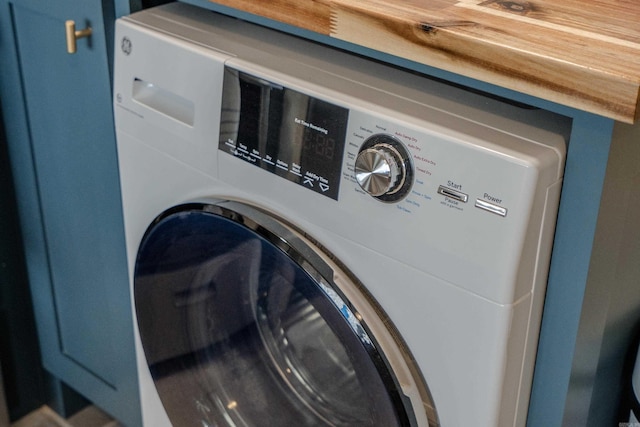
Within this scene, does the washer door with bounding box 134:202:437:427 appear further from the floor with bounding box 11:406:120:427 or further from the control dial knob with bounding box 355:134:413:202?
the floor with bounding box 11:406:120:427

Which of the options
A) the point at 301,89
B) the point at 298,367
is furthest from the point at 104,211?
the point at 301,89

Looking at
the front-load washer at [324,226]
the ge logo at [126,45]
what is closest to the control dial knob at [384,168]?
the front-load washer at [324,226]

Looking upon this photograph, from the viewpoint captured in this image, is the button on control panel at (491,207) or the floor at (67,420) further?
the floor at (67,420)

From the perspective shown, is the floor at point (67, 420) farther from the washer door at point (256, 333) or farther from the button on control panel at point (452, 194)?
the button on control panel at point (452, 194)

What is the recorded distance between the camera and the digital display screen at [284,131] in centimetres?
98

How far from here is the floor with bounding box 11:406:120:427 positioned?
1.86 m

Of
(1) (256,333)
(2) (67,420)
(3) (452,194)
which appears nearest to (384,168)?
(3) (452,194)

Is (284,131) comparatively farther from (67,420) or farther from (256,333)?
(67,420)

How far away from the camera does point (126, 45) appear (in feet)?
3.90

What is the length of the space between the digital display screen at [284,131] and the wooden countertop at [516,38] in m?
0.09

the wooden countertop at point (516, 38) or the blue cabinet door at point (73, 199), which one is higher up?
the wooden countertop at point (516, 38)

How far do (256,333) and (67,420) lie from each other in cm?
82

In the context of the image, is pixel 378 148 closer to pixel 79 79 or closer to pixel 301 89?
pixel 301 89

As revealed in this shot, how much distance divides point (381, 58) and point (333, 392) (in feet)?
1.57
